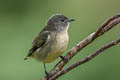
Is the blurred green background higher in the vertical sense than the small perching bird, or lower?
lower

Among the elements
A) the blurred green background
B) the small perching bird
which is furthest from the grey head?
the blurred green background

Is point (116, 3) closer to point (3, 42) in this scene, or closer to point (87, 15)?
point (87, 15)

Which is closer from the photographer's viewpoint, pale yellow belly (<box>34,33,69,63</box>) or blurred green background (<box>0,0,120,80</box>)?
pale yellow belly (<box>34,33,69,63</box>)

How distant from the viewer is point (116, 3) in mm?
7949

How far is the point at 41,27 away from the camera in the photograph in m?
7.02

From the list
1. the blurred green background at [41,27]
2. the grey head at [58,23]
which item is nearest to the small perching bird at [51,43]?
the grey head at [58,23]

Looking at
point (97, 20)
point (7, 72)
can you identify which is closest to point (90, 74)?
point (7, 72)

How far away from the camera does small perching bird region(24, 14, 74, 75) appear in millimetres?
4047

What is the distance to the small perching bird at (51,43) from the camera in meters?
4.05

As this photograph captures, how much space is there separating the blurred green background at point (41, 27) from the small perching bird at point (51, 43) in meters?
0.45

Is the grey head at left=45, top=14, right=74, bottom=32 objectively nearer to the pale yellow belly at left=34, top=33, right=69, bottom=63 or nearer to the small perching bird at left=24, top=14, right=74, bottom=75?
the small perching bird at left=24, top=14, right=74, bottom=75

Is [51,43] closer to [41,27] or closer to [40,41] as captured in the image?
[40,41]

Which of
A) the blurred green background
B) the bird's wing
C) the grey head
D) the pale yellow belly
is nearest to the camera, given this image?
the pale yellow belly

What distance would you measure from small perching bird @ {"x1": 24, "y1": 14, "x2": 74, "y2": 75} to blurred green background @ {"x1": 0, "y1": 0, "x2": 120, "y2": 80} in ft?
1.47
